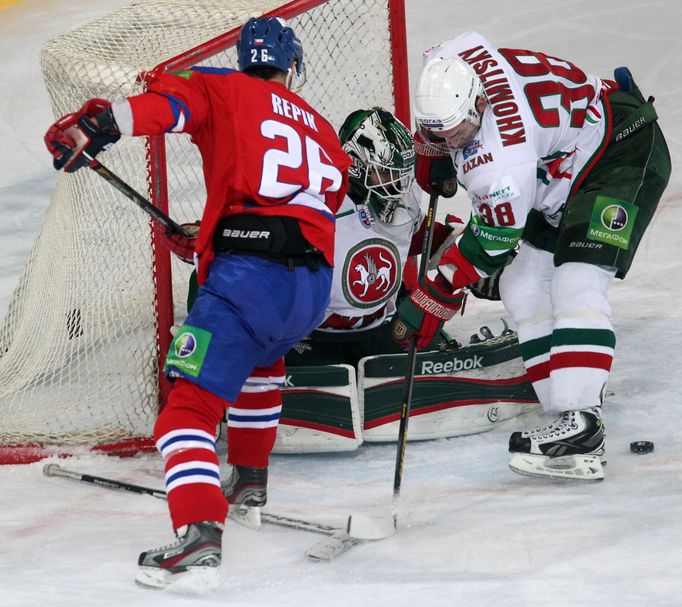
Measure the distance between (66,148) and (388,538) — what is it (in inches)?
46.1

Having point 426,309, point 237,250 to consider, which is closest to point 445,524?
point 426,309

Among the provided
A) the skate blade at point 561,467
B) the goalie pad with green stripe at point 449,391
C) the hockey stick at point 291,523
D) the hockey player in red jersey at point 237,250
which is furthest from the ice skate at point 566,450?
the hockey player in red jersey at point 237,250

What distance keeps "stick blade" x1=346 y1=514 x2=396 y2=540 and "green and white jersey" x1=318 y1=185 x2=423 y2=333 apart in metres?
0.85

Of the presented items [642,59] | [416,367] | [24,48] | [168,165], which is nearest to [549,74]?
[416,367]

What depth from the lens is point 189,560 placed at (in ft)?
8.27

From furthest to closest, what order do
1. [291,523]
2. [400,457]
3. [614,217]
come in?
[614,217], [400,457], [291,523]

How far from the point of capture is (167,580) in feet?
8.29

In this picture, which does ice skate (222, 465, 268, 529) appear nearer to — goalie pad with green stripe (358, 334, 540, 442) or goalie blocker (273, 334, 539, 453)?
goalie blocker (273, 334, 539, 453)

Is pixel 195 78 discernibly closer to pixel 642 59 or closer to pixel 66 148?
pixel 66 148

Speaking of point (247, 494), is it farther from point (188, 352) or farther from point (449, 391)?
point (449, 391)

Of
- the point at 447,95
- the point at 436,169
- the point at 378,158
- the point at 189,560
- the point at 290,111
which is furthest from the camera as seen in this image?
the point at 436,169

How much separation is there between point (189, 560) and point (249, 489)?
52 centimetres

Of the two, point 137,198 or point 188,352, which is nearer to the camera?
point 188,352

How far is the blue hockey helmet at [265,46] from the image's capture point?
2951 mm
